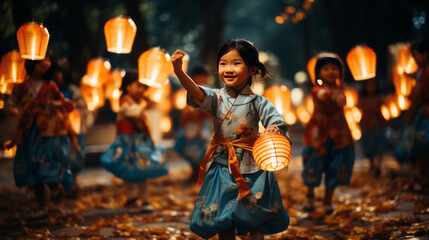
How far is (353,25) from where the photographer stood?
20.5 metres

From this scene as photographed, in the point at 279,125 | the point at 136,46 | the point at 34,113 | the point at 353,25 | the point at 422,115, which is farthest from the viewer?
the point at 353,25

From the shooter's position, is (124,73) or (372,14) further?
(372,14)

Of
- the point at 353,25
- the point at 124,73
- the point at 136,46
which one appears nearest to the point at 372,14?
the point at 353,25

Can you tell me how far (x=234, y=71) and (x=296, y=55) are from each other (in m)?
29.8

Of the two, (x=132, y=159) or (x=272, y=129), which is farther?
(x=132, y=159)

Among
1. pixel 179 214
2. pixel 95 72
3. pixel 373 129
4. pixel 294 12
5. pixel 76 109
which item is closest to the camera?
pixel 179 214

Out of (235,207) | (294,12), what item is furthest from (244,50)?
(294,12)

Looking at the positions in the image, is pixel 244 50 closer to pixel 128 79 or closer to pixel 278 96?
pixel 128 79

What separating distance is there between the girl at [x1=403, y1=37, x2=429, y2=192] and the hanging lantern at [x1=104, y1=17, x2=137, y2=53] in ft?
13.5

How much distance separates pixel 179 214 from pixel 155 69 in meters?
2.19

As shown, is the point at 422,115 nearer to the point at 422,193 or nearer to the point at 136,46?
the point at 422,193

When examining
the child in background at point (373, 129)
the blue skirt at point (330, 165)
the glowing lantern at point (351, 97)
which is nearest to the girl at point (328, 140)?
the blue skirt at point (330, 165)

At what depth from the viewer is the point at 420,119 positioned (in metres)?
6.09

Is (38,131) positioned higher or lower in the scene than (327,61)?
lower
